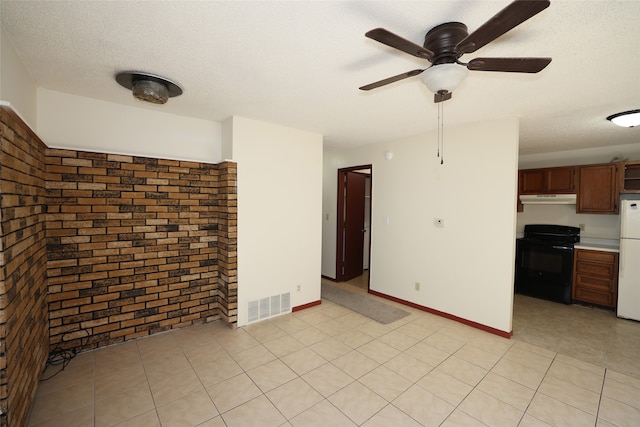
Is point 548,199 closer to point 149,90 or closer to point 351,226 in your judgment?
point 351,226

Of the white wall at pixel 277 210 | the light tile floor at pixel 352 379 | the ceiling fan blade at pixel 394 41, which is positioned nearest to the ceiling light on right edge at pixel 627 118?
the light tile floor at pixel 352 379

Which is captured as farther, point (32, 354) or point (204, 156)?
point (204, 156)

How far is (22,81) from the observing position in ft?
6.50

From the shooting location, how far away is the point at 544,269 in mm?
4289

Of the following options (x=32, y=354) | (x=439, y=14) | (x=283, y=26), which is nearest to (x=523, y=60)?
(x=439, y=14)

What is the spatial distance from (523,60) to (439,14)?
476 millimetres

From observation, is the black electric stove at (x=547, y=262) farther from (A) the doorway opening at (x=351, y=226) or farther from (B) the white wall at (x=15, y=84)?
(B) the white wall at (x=15, y=84)

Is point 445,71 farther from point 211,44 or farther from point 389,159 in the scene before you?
point 389,159

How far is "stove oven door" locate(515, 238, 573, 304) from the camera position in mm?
4086

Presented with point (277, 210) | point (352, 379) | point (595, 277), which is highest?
point (277, 210)

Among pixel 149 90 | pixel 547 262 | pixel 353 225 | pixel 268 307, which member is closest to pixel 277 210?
pixel 268 307

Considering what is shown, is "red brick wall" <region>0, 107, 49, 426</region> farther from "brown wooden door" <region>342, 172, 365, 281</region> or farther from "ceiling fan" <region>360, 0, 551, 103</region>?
"brown wooden door" <region>342, 172, 365, 281</region>

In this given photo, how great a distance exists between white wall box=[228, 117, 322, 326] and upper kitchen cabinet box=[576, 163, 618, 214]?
4.05 meters

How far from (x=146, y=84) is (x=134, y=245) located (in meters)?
1.58
